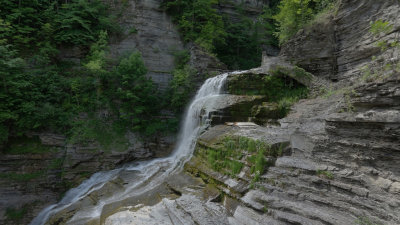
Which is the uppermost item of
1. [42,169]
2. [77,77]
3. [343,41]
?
[343,41]

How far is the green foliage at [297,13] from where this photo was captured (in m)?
11.6

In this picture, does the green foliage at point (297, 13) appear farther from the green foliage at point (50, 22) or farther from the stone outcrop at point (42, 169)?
the stone outcrop at point (42, 169)

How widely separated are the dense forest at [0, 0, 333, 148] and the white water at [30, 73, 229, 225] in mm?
2122

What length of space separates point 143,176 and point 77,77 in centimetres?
740

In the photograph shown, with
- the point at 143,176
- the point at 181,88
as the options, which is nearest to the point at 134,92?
the point at 181,88

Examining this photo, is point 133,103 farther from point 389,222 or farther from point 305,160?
point 389,222

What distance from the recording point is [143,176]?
7.91 metres

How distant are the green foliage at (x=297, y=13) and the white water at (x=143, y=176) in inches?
233

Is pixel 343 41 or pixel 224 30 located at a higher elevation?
pixel 224 30

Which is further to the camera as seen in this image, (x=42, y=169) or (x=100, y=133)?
(x=100, y=133)

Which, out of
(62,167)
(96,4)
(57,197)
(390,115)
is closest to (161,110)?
(62,167)

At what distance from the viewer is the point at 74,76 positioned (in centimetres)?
1160

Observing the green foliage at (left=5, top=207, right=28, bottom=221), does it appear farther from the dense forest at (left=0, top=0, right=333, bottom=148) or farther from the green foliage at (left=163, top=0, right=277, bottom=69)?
the green foliage at (left=163, top=0, right=277, bottom=69)

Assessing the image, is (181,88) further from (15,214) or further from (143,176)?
(15,214)
